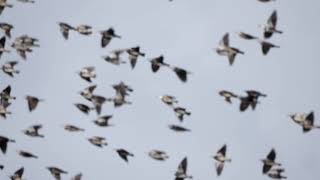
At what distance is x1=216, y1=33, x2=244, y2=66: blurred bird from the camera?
131288mm

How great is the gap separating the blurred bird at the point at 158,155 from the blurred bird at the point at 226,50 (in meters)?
10.9

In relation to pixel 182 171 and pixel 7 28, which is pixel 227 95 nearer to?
pixel 182 171

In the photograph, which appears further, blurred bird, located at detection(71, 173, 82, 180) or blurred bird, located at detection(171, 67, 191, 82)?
blurred bird, located at detection(71, 173, 82, 180)

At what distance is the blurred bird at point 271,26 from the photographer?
127938mm

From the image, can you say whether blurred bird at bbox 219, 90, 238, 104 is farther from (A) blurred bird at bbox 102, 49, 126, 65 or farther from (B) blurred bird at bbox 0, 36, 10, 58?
(B) blurred bird at bbox 0, 36, 10, 58

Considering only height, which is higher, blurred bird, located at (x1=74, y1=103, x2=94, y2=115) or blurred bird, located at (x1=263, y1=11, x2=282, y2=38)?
blurred bird, located at (x1=263, y1=11, x2=282, y2=38)

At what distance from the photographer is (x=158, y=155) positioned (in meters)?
134

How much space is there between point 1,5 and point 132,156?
2098 centimetres

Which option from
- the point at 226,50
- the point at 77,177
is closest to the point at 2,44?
the point at 77,177

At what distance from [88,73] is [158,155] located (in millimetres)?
10889

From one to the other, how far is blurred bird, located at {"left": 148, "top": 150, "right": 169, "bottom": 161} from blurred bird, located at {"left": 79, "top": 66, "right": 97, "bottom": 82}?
9429 mm

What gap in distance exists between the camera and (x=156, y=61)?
134 metres

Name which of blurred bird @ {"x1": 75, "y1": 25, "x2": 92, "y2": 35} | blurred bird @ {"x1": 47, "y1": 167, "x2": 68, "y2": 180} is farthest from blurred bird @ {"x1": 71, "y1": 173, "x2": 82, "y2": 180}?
blurred bird @ {"x1": 75, "y1": 25, "x2": 92, "y2": 35}

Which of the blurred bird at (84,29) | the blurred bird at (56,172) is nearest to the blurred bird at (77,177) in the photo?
the blurred bird at (56,172)
